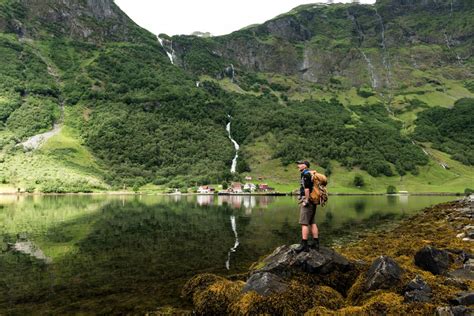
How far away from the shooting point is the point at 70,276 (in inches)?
842

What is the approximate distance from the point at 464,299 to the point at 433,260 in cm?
580

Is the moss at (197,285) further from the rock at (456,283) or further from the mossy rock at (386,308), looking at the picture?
the rock at (456,283)

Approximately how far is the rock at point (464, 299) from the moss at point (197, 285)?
9.98m

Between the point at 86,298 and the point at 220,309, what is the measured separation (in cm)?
643

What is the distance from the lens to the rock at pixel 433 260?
56.4 feet

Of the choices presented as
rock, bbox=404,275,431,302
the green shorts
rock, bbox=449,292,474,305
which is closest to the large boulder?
the green shorts

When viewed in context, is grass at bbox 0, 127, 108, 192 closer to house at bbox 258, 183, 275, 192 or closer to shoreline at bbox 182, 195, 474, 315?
house at bbox 258, 183, 275, 192

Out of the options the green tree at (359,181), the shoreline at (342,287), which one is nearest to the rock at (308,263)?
the shoreline at (342,287)

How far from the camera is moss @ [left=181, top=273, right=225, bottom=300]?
58.8ft

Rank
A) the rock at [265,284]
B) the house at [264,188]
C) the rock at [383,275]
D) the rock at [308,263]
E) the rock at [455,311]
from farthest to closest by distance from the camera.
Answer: the house at [264,188]
the rock at [308,263]
the rock at [265,284]
the rock at [383,275]
the rock at [455,311]

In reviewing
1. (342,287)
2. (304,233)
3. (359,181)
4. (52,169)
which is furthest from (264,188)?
(342,287)

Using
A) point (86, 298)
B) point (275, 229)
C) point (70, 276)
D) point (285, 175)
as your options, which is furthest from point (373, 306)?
point (285, 175)

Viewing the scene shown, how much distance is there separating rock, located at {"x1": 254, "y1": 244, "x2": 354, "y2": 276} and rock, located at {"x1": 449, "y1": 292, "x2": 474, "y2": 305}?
5785 millimetres

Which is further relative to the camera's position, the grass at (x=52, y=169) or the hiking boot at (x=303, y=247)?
the grass at (x=52, y=169)
